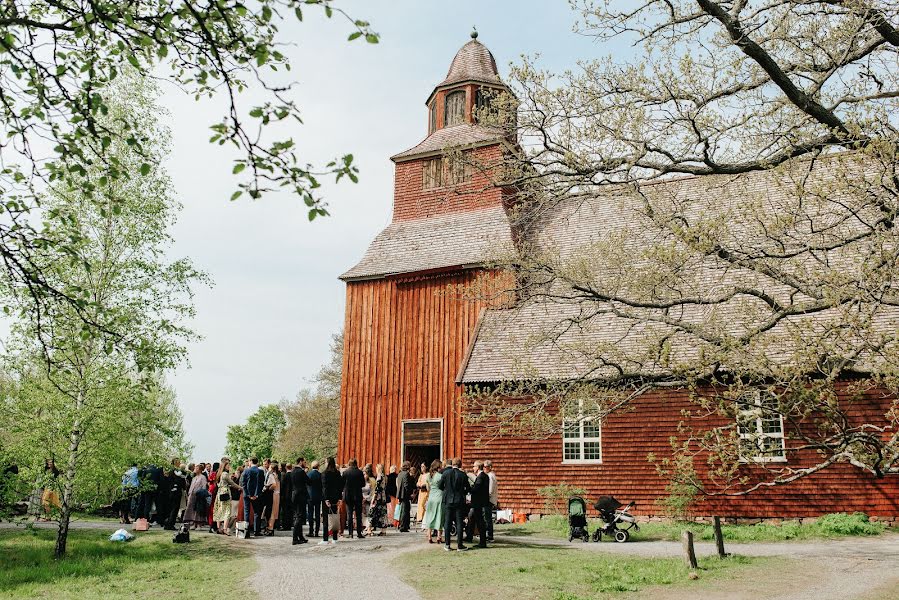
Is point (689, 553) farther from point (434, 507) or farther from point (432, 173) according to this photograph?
point (432, 173)

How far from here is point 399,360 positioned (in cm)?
2427

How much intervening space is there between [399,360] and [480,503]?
9757 mm

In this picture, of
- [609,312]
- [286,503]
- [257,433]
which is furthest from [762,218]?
[257,433]

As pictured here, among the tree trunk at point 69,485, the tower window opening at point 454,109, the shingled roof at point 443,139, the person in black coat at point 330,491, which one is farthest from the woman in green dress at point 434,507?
the tower window opening at point 454,109

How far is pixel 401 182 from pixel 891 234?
2027 cm

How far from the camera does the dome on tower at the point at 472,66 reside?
29006mm

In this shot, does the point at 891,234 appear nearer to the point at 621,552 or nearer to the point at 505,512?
the point at 621,552

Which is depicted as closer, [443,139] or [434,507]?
[434,507]

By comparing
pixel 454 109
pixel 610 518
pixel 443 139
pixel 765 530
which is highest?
pixel 454 109

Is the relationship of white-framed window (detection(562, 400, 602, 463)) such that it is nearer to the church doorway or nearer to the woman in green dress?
the church doorway

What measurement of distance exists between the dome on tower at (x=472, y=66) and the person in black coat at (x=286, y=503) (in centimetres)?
1705

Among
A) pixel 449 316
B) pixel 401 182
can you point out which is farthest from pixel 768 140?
pixel 401 182

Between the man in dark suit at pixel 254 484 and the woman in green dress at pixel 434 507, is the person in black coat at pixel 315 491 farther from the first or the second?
the woman in green dress at pixel 434 507

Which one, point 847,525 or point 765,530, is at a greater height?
point 847,525
